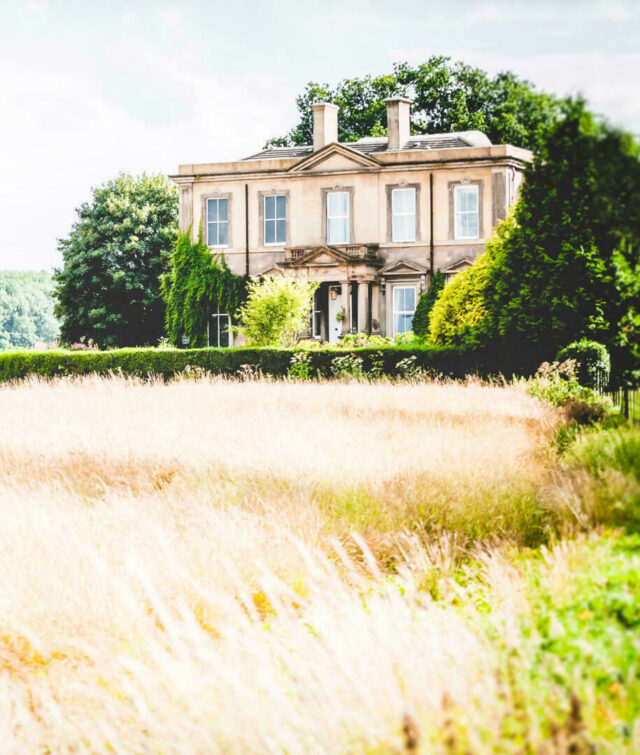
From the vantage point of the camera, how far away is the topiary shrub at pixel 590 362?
14.1m

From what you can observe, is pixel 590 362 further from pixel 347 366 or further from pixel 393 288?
pixel 393 288

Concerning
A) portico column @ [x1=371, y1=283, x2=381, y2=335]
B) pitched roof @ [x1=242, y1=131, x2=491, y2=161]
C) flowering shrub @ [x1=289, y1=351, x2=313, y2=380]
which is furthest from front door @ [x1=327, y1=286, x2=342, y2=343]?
flowering shrub @ [x1=289, y1=351, x2=313, y2=380]

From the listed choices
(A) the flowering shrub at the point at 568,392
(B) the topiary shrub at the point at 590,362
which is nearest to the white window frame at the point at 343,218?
(A) the flowering shrub at the point at 568,392

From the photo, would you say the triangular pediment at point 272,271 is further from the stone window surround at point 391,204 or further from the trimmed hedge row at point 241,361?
the trimmed hedge row at point 241,361

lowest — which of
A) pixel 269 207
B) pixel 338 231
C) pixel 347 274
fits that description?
pixel 347 274

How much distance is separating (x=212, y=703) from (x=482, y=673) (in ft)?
3.55

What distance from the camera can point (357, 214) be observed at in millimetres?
33531

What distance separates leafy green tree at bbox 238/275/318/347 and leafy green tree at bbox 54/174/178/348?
1375 centimetres

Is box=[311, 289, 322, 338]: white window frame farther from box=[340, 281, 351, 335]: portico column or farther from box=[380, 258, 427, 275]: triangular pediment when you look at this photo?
box=[380, 258, 427, 275]: triangular pediment

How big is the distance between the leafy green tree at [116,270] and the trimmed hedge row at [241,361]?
676 inches

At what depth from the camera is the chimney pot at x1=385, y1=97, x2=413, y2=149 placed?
113 feet

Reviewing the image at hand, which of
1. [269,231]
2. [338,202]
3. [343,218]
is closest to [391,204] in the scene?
[343,218]

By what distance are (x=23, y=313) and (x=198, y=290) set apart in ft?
241

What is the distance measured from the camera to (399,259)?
3303 cm
